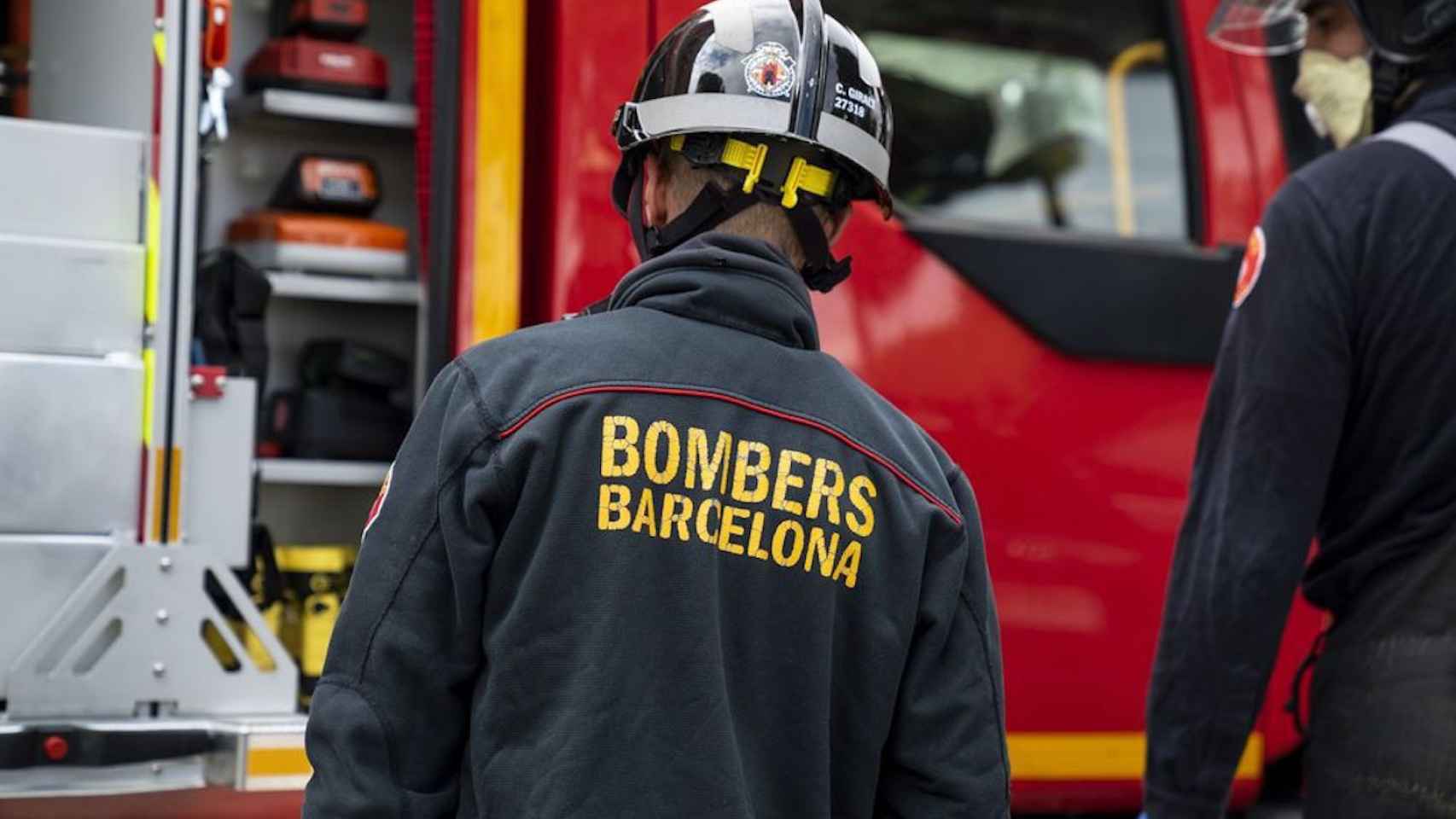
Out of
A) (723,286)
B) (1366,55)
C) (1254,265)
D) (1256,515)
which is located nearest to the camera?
(723,286)

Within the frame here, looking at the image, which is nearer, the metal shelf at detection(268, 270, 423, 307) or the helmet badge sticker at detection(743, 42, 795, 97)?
the helmet badge sticker at detection(743, 42, 795, 97)

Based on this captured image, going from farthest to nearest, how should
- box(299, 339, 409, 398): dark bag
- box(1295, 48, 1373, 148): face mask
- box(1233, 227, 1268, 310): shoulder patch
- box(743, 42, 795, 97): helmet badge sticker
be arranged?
box(299, 339, 409, 398): dark bag → box(1295, 48, 1373, 148): face mask → box(1233, 227, 1268, 310): shoulder patch → box(743, 42, 795, 97): helmet badge sticker

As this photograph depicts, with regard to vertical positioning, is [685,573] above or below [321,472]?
above

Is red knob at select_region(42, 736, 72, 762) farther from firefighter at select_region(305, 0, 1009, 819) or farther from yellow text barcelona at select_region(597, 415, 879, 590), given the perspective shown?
yellow text barcelona at select_region(597, 415, 879, 590)

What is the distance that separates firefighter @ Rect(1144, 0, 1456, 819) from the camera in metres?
2.50

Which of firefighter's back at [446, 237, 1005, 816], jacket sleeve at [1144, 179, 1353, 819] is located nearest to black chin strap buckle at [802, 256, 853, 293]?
firefighter's back at [446, 237, 1005, 816]

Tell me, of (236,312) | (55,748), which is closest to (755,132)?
(55,748)

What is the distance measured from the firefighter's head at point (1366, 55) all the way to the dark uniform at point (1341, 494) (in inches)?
6.1

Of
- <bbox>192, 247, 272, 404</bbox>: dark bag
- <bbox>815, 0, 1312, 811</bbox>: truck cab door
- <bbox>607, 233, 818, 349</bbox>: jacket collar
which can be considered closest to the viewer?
<bbox>607, 233, 818, 349</bbox>: jacket collar

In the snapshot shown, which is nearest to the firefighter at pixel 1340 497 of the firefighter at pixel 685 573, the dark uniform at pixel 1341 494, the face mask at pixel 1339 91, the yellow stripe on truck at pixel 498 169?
the dark uniform at pixel 1341 494

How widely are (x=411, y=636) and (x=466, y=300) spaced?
1457mm

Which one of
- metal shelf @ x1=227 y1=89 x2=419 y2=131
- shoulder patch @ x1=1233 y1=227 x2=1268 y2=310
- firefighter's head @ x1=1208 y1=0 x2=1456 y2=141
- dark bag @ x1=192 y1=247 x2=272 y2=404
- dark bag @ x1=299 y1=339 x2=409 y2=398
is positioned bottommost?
dark bag @ x1=299 y1=339 x2=409 y2=398

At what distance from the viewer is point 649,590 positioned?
173cm

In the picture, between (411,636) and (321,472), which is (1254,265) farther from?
(321,472)
